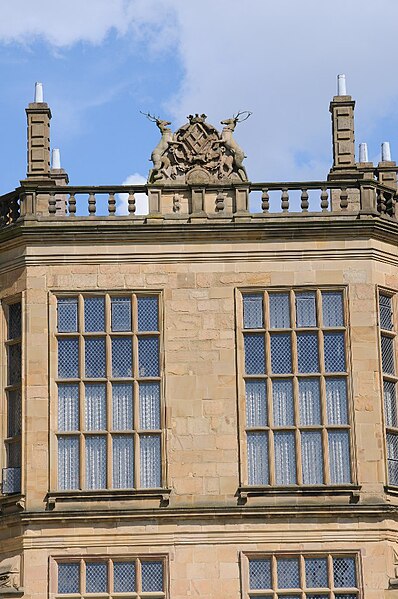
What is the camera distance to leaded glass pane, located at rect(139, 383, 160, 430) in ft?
110

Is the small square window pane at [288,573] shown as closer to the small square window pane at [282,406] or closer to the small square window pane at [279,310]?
the small square window pane at [282,406]

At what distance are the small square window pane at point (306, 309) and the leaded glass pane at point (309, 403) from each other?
115 centimetres

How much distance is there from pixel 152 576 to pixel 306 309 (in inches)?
236

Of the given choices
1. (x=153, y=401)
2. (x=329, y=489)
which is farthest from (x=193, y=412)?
(x=329, y=489)

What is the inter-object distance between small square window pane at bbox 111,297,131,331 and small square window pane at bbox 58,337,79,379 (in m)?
0.85

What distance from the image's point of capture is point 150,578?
32.8 m

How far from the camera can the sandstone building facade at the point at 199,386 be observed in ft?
108

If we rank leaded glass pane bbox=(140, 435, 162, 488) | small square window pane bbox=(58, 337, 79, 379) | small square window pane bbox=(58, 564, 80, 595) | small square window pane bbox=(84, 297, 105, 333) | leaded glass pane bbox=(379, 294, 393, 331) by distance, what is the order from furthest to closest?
1. leaded glass pane bbox=(379, 294, 393, 331)
2. small square window pane bbox=(84, 297, 105, 333)
3. small square window pane bbox=(58, 337, 79, 379)
4. leaded glass pane bbox=(140, 435, 162, 488)
5. small square window pane bbox=(58, 564, 80, 595)

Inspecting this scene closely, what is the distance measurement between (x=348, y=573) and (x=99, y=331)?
6.67m

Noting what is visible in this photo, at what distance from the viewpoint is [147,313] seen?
112 ft

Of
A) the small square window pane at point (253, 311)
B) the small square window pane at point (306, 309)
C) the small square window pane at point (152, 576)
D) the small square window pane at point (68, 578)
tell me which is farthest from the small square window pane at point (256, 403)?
the small square window pane at point (68, 578)

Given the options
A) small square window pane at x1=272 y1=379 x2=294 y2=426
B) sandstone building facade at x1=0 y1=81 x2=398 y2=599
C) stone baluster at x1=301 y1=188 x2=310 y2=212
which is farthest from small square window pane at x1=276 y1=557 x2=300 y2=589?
stone baluster at x1=301 y1=188 x2=310 y2=212

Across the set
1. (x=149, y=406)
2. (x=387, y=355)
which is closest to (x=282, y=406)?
(x=387, y=355)

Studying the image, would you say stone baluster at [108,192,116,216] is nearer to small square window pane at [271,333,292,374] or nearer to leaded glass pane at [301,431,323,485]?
small square window pane at [271,333,292,374]
